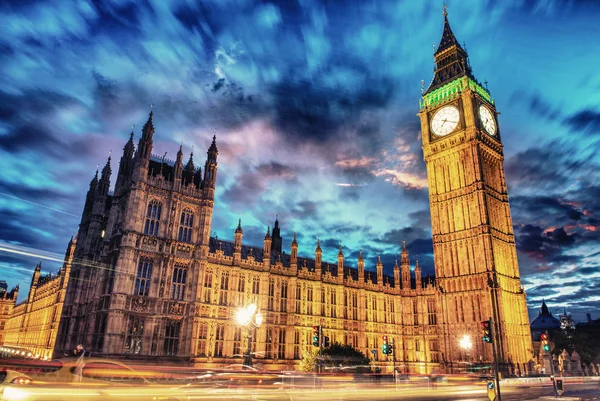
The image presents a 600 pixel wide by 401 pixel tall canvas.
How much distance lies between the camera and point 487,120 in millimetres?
69062

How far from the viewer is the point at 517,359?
56469mm

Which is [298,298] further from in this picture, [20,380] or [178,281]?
[20,380]

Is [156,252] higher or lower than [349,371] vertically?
higher

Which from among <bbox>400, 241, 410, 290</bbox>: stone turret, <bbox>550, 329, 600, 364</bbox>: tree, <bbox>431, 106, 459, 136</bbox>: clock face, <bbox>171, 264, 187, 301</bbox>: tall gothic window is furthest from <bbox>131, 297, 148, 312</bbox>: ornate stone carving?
<bbox>550, 329, 600, 364</bbox>: tree

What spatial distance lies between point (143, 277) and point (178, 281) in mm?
3855

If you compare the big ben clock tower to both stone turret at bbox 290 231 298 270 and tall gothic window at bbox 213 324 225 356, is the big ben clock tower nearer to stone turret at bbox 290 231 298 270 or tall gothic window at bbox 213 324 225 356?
stone turret at bbox 290 231 298 270

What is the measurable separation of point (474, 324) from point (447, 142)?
29.0 m

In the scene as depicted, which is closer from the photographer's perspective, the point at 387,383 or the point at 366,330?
the point at 387,383

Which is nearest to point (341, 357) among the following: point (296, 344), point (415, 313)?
point (296, 344)

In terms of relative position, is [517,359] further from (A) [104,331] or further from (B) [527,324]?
(A) [104,331]

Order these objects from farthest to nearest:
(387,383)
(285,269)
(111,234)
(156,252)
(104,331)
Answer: (285,269) < (111,234) < (156,252) < (104,331) < (387,383)

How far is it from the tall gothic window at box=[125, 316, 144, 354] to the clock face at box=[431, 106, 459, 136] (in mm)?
54467

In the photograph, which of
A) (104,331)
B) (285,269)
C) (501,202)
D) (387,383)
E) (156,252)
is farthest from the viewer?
(501,202)

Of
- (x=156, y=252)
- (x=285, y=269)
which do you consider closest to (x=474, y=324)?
(x=285, y=269)
